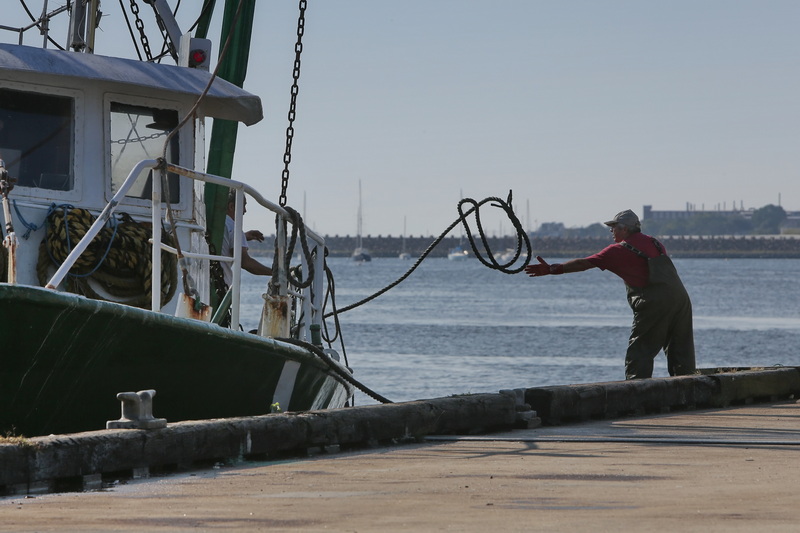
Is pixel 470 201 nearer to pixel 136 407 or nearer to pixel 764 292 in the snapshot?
pixel 136 407

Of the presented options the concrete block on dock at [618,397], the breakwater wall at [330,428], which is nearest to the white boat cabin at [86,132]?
the breakwater wall at [330,428]

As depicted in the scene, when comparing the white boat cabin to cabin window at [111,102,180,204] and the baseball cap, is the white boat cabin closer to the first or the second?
cabin window at [111,102,180,204]

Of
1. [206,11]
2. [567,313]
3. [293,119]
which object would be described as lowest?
[567,313]

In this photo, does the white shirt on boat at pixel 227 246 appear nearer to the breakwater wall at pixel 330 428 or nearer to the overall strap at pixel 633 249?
the overall strap at pixel 633 249

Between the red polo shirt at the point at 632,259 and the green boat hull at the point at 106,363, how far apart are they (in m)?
2.85

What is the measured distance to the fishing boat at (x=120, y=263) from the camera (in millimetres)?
6328

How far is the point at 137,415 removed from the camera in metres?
5.68

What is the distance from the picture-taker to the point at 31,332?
612cm

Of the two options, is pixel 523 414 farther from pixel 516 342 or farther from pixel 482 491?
pixel 516 342

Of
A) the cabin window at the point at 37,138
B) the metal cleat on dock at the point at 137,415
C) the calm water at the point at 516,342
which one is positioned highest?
the cabin window at the point at 37,138

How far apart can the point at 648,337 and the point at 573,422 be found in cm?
198

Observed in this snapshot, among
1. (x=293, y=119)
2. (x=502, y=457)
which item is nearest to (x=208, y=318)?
(x=502, y=457)

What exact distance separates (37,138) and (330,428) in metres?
3.10

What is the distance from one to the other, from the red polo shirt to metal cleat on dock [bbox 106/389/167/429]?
14.8 feet
